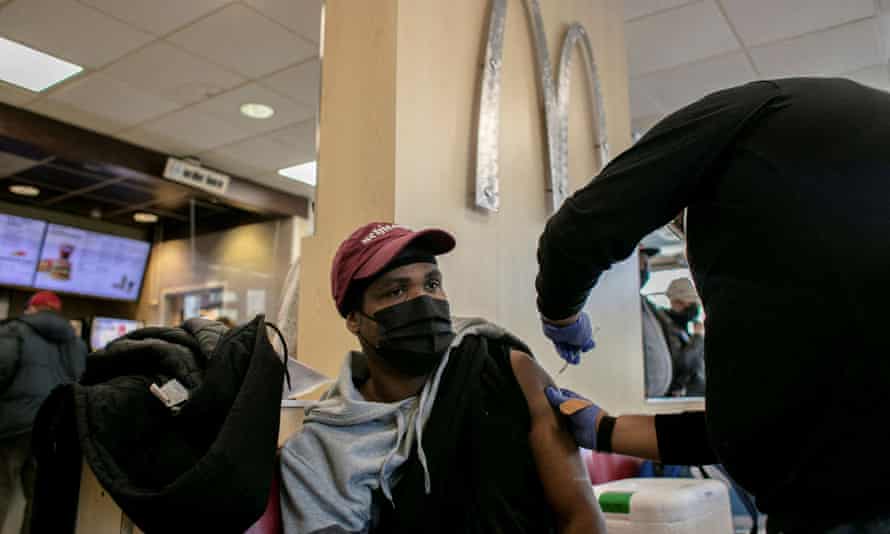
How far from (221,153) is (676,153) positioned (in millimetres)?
5352

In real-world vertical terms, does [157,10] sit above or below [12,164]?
above

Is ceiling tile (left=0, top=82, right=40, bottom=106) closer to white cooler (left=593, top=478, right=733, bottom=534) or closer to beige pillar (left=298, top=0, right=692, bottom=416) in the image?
beige pillar (left=298, top=0, right=692, bottom=416)

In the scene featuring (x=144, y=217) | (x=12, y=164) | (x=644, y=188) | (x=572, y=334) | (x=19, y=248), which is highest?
(x=12, y=164)

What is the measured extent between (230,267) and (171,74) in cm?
333

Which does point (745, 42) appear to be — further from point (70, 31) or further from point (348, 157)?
point (70, 31)

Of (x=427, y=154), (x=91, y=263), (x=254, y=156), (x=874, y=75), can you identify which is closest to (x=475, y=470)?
(x=427, y=154)

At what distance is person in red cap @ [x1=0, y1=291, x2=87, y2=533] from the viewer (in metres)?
3.78

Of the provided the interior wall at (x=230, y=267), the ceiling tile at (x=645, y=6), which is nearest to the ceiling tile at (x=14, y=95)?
the interior wall at (x=230, y=267)

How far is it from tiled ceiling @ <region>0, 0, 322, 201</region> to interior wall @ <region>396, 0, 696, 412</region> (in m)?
1.41

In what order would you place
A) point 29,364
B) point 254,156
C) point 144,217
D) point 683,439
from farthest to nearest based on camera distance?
point 144,217 < point 254,156 < point 29,364 < point 683,439

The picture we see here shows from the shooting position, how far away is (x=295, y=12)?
3680 mm

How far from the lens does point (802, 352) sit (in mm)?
871

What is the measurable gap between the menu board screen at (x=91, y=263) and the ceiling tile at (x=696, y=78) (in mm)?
5517

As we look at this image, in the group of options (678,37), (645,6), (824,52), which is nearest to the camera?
(645,6)
